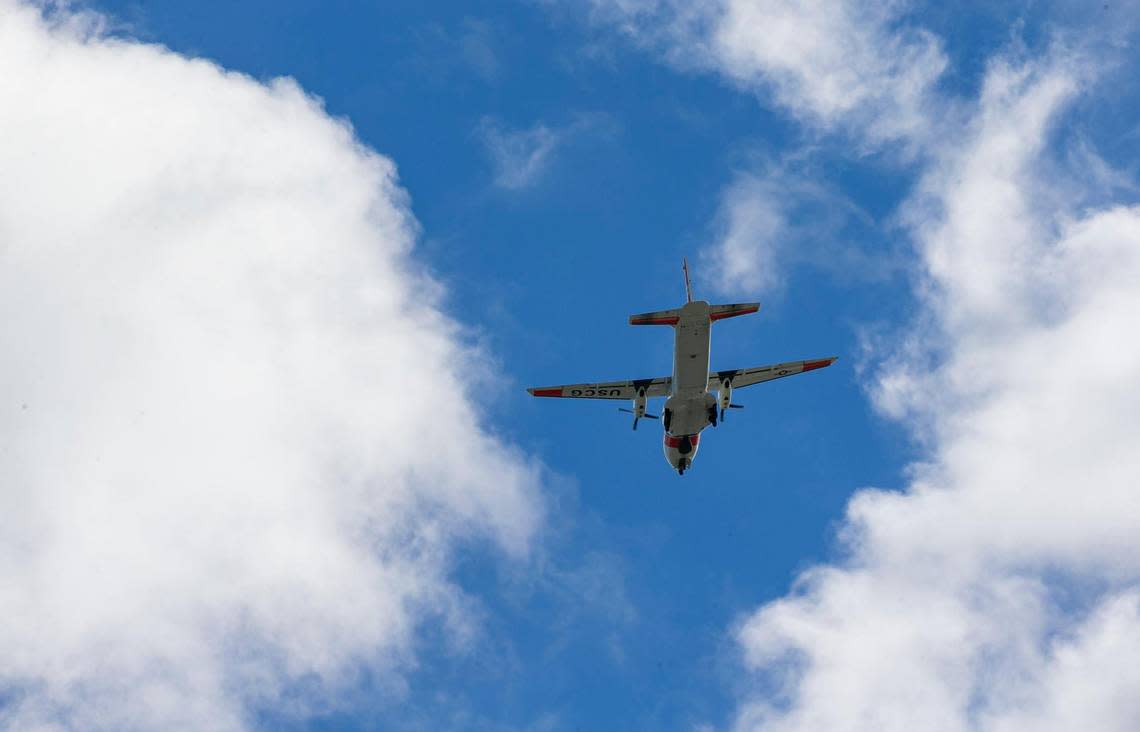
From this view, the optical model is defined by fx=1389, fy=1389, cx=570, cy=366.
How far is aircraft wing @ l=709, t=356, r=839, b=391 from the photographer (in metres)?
111

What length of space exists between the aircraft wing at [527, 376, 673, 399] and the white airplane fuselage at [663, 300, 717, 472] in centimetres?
400

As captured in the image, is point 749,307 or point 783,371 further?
point 783,371

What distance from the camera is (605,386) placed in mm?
115438

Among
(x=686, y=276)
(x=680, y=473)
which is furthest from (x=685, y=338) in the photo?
(x=680, y=473)

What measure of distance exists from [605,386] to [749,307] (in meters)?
16.2

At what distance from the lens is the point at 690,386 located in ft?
341

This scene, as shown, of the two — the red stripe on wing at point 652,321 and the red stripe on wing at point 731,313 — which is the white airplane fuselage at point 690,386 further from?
the red stripe on wing at point 731,313

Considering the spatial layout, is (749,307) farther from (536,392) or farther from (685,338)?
(536,392)

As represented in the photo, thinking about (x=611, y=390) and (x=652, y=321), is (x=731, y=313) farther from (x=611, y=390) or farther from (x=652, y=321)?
(x=611, y=390)

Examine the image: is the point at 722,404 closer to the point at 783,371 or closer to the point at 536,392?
the point at 783,371

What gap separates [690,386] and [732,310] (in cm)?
655

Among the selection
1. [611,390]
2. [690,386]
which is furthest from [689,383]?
[611,390]

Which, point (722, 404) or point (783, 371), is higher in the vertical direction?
point (783, 371)

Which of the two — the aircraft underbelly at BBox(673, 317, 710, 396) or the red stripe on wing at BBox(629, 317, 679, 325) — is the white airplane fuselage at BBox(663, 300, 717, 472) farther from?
the red stripe on wing at BBox(629, 317, 679, 325)
